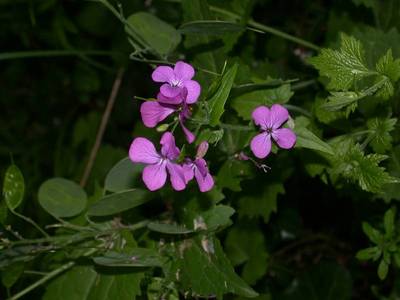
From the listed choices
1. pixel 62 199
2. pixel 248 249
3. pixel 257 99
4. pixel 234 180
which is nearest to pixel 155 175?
pixel 234 180

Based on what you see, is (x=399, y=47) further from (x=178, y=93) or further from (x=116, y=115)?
(x=116, y=115)

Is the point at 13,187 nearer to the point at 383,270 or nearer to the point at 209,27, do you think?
the point at 209,27

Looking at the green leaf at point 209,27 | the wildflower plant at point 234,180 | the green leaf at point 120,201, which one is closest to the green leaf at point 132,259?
the wildflower plant at point 234,180

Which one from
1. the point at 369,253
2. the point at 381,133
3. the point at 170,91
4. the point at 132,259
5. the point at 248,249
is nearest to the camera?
the point at 170,91

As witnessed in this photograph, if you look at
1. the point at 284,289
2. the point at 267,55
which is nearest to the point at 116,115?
the point at 267,55

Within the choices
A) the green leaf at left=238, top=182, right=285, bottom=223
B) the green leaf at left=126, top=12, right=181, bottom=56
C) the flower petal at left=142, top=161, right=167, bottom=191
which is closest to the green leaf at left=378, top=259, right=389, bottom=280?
the green leaf at left=238, top=182, right=285, bottom=223

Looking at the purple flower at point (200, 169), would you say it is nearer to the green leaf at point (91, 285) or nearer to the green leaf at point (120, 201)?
the green leaf at point (120, 201)
